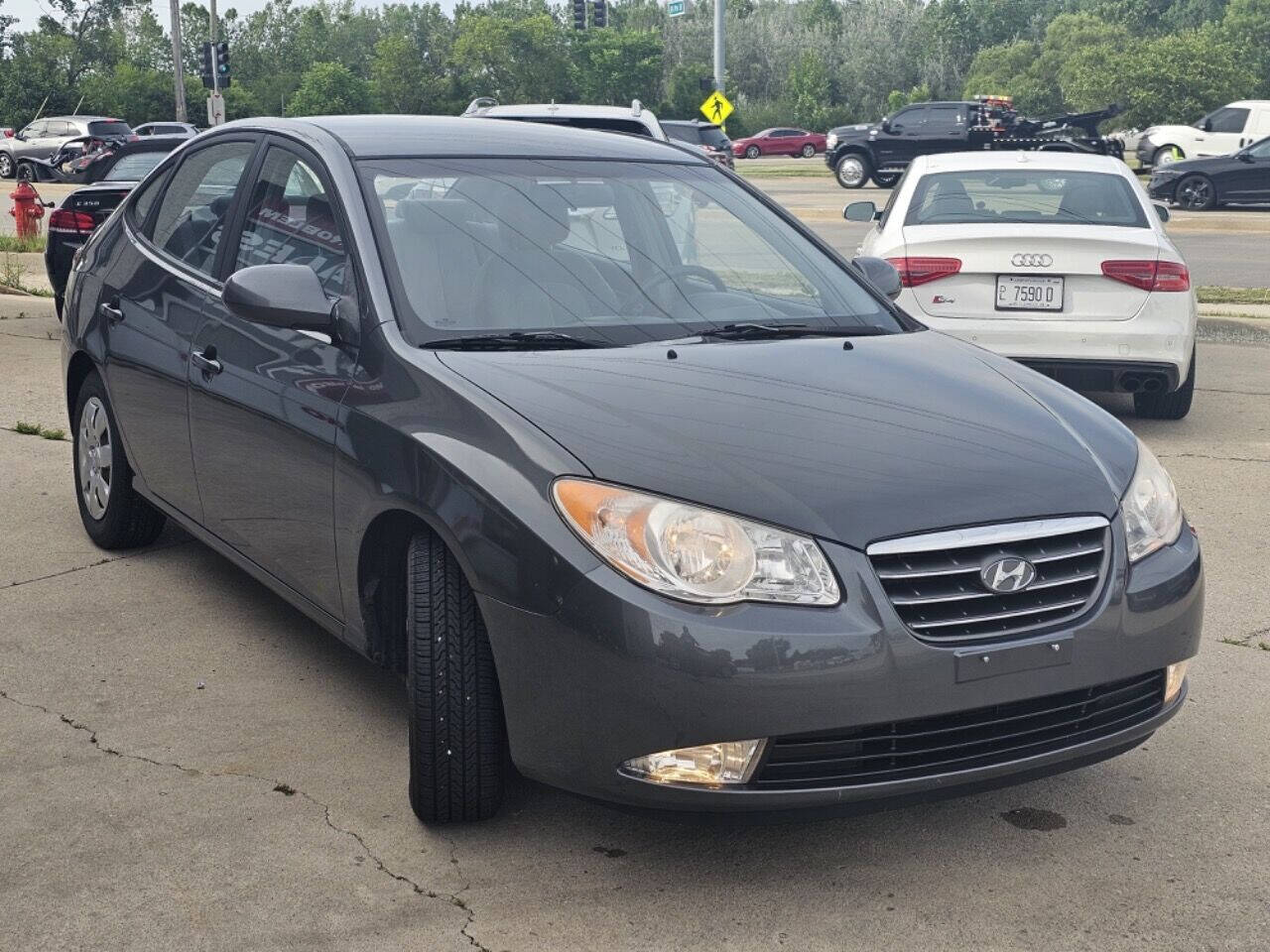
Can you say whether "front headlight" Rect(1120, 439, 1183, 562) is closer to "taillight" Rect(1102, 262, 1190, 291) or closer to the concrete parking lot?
the concrete parking lot

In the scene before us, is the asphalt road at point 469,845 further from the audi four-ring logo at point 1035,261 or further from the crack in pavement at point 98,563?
the audi four-ring logo at point 1035,261

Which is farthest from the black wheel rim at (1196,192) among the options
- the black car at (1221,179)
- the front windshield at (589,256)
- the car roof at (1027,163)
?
the front windshield at (589,256)

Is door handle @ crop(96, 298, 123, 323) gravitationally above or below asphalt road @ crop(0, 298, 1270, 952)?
above

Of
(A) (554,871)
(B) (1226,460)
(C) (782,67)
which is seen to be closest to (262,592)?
(A) (554,871)

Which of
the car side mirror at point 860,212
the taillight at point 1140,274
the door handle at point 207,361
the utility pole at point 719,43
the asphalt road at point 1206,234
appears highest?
the utility pole at point 719,43

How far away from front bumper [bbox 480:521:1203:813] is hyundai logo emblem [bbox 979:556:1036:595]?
117mm

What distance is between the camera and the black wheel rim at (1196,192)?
26938 mm

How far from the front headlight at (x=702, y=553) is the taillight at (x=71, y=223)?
9.35 metres

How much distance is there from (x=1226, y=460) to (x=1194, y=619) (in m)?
4.45

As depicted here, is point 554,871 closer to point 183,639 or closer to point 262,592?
point 183,639

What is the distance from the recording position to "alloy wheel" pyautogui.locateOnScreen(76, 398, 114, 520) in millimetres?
5699

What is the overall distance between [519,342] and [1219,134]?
32.8 m

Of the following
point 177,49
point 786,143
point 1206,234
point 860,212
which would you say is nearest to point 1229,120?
point 1206,234

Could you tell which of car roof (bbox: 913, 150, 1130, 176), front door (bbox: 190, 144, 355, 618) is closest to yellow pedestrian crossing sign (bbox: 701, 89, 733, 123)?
car roof (bbox: 913, 150, 1130, 176)
